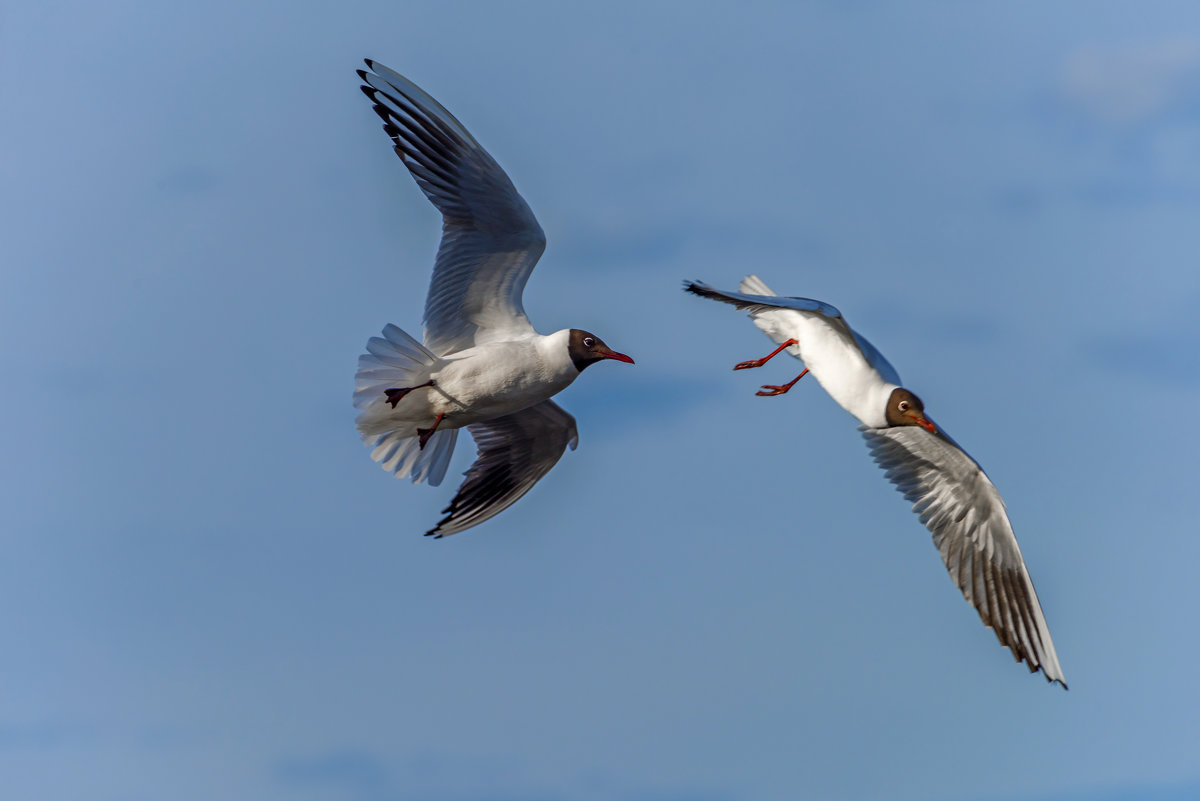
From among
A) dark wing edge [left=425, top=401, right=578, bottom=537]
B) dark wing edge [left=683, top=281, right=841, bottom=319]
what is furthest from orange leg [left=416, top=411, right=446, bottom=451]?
dark wing edge [left=683, top=281, right=841, bottom=319]

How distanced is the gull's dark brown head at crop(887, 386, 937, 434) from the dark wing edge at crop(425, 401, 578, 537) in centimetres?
248

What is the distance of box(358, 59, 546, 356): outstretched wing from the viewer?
328 inches

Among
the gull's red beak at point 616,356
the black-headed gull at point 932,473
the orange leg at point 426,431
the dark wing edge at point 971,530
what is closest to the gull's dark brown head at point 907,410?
the black-headed gull at point 932,473

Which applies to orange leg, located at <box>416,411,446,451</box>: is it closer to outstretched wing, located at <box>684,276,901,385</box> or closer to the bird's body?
the bird's body

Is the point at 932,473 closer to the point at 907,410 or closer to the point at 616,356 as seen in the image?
the point at 907,410

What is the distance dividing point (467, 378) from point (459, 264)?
78 cm

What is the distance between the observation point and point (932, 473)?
30.5ft

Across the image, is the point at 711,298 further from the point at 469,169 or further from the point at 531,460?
the point at 531,460

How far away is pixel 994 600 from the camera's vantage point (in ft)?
29.7

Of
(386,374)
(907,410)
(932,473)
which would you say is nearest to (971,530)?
(932,473)

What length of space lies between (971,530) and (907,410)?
1.26 metres

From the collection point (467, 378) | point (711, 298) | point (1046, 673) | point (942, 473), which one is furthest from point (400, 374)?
point (1046, 673)

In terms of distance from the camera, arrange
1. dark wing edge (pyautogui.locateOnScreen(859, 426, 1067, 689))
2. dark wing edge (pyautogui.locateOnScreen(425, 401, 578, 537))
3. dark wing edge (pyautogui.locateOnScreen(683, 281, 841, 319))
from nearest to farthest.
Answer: dark wing edge (pyautogui.locateOnScreen(683, 281, 841, 319)) < dark wing edge (pyautogui.locateOnScreen(859, 426, 1067, 689)) < dark wing edge (pyautogui.locateOnScreen(425, 401, 578, 537))

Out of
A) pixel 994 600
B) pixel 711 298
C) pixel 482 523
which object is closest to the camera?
pixel 711 298
